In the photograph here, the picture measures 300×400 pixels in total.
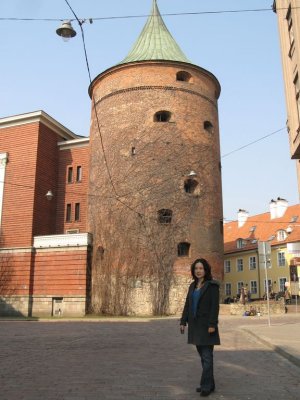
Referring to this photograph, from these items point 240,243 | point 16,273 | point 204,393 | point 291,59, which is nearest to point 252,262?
point 240,243

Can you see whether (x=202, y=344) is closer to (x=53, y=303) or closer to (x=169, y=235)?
(x=169, y=235)

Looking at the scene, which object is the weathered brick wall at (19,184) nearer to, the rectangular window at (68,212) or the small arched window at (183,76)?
the rectangular window at (68,212)

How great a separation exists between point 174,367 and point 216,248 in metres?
23.4

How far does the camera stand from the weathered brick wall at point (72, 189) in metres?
34.9

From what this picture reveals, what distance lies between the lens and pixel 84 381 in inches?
268

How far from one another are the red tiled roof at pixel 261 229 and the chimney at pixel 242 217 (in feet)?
1.60

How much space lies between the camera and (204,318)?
253 inches

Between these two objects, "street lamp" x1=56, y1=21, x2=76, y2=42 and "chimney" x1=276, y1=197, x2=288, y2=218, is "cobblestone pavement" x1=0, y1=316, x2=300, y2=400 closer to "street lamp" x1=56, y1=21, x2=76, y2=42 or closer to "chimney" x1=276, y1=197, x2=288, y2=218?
"street lamp" x1=56, y1=21, x2=76, y2=42

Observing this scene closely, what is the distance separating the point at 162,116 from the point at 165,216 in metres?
7.11

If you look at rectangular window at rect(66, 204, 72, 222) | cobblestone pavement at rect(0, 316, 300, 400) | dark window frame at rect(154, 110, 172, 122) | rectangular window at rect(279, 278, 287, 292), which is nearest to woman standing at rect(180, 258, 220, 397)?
cobblestone pavement at rect(0, 316, 300, 400)

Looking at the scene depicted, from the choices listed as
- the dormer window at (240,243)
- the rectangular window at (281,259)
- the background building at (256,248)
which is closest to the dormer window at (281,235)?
the background building at (256,248)

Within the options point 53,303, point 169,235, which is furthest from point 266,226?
point 53,303

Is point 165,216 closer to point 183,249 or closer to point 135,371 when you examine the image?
point 183,249

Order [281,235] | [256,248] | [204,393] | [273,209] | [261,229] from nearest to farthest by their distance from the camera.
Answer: [204,393] → [281,235] → [256,248] → [273,209] → [261,229]
